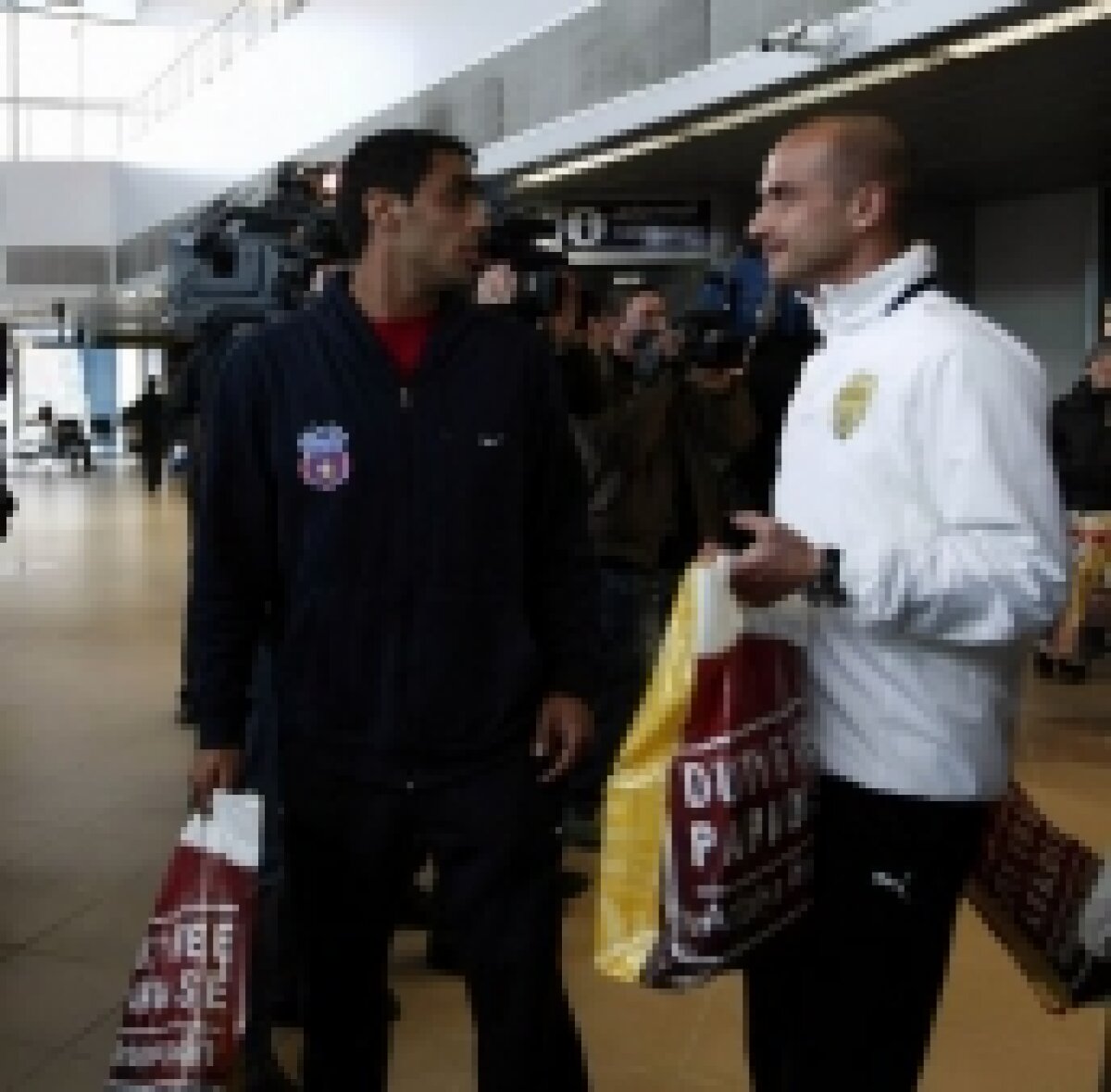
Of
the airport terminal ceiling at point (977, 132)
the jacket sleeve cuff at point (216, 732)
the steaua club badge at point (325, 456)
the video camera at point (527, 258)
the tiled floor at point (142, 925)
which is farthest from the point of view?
the airport terminal ceiling at point (977, 132)

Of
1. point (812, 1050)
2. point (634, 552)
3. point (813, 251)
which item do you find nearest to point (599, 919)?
point (812, 1050)

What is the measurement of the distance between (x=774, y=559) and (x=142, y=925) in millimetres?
2771

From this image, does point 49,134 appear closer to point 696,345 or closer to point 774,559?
point 696,345

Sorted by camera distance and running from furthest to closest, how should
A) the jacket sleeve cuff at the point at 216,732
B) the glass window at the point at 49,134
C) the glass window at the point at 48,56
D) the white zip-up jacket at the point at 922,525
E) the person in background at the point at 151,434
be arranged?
the glass window at the point at 49,134 < the glass window at the point at 48,56 < the person in background at the point at 151,434 < the jacket sleeve cuff at the point at 216,732 < the white zip-up jacket at the point at 922,525

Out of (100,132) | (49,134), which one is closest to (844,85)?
(100,132)

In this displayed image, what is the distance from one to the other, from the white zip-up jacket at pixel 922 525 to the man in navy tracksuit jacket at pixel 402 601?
0.47 m

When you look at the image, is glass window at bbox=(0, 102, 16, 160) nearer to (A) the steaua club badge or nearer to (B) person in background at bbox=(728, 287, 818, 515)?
(B) person in background at bbox=(728, 287, 818, 515)

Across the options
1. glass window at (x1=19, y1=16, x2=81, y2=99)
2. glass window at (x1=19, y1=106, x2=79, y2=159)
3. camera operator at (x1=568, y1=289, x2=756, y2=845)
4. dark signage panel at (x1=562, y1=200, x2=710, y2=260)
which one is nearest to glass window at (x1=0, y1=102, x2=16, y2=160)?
glass window at (x1=19, y1=106, x2=79, y2=159)

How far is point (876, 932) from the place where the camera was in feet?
5.91

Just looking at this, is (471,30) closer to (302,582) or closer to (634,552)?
(634,552)

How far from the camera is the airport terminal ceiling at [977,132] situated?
25.8 feet

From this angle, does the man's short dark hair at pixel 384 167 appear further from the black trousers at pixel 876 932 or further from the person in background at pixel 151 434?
the person in background at pixel 151 434

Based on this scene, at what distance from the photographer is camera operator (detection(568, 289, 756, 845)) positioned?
407 cm

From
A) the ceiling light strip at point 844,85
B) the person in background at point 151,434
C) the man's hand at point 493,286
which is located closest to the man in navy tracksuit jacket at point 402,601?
the man's hand at point 493,286
